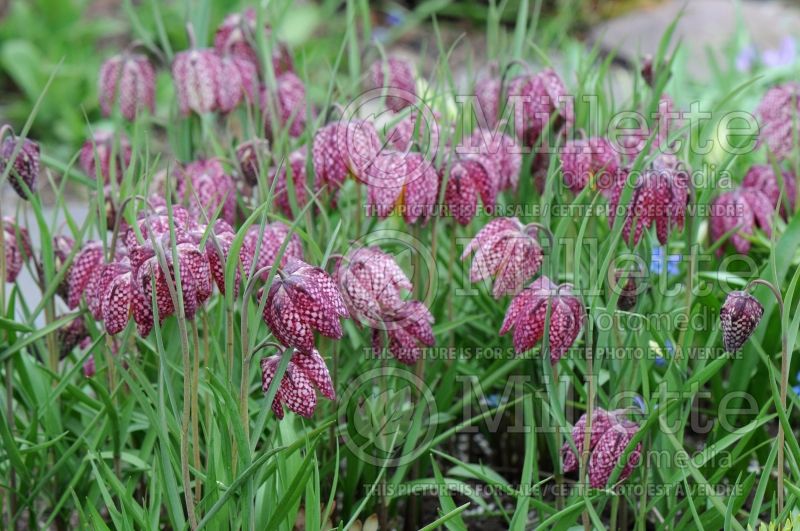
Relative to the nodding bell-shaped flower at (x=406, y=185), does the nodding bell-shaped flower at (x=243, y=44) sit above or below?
above

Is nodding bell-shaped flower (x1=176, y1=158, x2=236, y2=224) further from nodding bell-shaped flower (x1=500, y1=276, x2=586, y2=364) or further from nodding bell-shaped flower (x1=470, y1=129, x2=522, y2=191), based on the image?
nodding bell-shaped flower (x1=500, y1=276, x2=586, y2=364)

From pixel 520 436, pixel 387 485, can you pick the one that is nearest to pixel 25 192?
pixel 387 485

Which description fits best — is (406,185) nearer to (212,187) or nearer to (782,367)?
(212,187)

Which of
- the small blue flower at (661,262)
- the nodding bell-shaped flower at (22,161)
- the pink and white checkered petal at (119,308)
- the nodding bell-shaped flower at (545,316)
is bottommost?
the small blue flower at (661,262)

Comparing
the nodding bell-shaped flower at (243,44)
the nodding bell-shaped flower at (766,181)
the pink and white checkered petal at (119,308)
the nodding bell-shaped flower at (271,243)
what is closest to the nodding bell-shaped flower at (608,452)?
the nodding bell-shaped flower at (271,243)

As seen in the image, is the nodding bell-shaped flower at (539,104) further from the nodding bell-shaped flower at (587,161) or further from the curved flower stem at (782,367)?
the curved flower stem at (782,367)

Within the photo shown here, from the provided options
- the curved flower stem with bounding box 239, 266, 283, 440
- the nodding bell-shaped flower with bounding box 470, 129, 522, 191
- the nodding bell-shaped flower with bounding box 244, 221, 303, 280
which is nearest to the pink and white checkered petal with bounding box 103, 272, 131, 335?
the curved flower stem with bounding box 239, 266, 283, 440
